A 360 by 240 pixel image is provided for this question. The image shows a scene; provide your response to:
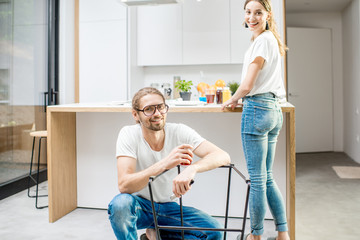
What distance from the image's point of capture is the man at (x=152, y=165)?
137cm

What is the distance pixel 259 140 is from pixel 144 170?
755 millimetres

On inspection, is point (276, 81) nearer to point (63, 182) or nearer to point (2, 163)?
point (63, 182)

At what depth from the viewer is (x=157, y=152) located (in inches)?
62.1

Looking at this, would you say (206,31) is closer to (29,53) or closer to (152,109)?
(29,53)

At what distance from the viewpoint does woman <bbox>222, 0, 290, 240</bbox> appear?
1828 millimetres

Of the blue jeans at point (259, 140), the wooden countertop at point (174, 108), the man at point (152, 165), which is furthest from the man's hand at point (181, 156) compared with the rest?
the wooden countertop at point (174, 108)

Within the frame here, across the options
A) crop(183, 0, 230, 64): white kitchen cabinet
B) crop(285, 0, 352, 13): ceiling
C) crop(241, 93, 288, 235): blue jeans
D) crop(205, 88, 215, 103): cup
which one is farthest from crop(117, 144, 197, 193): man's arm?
crop(285, 0, 352, 13): ceiling

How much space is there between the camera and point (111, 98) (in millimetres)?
4160

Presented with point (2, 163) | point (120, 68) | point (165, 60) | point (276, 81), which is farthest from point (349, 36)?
point (2, 163)

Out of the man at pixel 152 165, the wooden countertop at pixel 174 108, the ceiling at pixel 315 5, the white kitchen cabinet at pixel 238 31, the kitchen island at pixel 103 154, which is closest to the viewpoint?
the man at pixel 152 165

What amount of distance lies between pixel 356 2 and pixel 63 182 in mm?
4569

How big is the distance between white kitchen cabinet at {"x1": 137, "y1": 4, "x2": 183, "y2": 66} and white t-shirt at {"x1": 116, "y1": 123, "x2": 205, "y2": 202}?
289 centimetres

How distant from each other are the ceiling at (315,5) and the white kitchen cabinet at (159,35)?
1955 mm

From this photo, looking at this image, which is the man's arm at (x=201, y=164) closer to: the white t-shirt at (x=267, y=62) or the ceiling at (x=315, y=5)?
the white t-shirt at (x=267, y=62)
